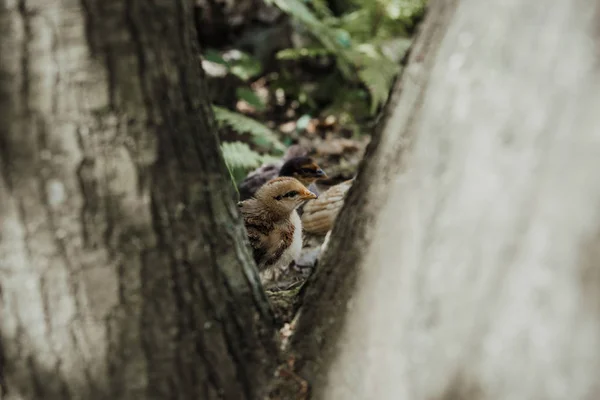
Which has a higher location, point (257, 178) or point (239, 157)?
point (257, 178)

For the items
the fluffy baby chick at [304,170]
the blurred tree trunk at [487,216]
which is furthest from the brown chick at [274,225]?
the blurred tree trunk at [487,216]

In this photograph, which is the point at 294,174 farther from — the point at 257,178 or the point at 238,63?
the point at 238,63

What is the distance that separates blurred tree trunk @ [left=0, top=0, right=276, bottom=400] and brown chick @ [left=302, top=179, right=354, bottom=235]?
109 inches

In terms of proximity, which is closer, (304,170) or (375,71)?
(304,170)

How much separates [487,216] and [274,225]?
9.14 feet

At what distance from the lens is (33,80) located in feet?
5.42

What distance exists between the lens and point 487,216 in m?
1.54

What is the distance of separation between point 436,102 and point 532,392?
768 mm

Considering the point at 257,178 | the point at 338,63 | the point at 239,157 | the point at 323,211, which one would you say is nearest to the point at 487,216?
the point at 323,211

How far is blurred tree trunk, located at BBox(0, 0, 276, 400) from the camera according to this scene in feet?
5.46

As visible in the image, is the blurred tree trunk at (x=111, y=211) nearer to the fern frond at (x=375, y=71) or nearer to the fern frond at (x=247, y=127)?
the fern frond at (x=247, y=127)

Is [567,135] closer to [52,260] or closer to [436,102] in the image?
[436,102]

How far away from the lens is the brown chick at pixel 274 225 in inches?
160

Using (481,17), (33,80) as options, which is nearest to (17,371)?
(33,80)
